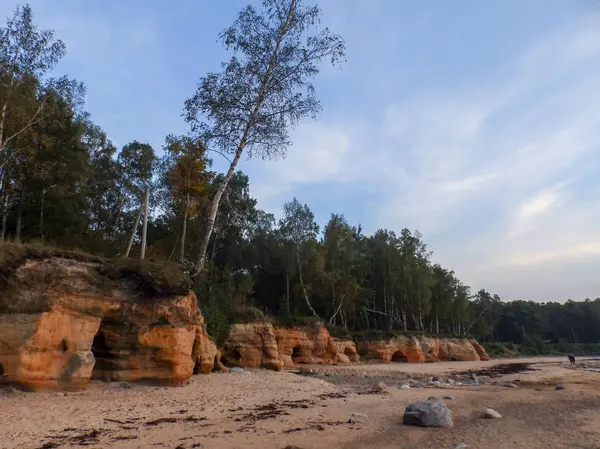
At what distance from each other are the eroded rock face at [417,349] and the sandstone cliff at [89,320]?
89.9 feet

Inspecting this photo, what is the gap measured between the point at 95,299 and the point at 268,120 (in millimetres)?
11381

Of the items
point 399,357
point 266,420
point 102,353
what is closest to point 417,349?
point 399,357

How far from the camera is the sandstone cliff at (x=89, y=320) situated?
11469 mm

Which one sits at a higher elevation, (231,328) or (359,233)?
(359,233)

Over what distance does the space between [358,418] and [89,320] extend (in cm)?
916

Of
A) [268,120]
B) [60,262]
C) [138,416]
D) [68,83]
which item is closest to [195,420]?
[138,416]

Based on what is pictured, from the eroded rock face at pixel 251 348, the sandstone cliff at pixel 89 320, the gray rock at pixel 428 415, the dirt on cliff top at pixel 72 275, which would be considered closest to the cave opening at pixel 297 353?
the eroded rock face at pixel 251 348

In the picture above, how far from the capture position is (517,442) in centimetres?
777

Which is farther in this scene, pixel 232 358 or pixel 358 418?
pixel 232 358

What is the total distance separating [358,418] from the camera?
30.3 feet

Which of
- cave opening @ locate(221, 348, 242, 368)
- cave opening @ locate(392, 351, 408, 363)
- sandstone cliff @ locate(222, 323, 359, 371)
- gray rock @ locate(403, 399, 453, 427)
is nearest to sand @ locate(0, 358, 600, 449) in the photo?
gray rock @ locate(403, 399, 453, 427)

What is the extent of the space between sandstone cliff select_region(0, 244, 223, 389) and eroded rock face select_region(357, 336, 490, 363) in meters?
27.4

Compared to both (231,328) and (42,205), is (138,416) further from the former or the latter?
(42,205)

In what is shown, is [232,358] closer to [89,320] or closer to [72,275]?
[89,320]
